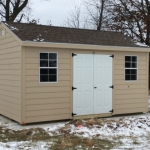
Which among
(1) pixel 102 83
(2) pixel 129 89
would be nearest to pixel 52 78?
(1) pixel 102 83

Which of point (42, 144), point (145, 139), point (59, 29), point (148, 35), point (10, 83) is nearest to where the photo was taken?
point (42, 144)

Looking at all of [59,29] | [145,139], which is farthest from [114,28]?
[145,139]

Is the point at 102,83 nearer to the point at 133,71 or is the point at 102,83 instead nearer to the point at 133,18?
the point at 133,71

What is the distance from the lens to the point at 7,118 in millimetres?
9773

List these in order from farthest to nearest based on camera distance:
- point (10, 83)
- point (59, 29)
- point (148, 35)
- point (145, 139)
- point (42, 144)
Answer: point (148, 35) < point (59, 29) < point (10, 83) < point (145, 139) < point (42, 144)

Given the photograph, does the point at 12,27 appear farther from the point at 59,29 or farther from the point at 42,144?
the point at 42,144

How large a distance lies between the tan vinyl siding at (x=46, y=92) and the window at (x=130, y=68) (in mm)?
2302

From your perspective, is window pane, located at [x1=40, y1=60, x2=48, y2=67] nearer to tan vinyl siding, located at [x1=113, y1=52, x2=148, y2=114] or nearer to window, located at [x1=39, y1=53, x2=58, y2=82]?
window, located at [x1=39, y1=53, x2=58, y2=82]

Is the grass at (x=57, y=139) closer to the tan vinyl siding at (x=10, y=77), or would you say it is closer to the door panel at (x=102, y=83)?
the tan vinyl siding at (x=10, y=77)

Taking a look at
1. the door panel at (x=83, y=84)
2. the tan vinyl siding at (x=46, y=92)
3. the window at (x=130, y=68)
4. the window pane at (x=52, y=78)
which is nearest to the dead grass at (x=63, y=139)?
the tan vinyl siding at (x=46, y=92)

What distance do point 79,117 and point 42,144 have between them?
3079 mm

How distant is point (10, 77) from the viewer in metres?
9.34

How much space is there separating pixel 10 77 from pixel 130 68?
13.6 ft

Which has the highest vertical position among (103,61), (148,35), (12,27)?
(148,35)
